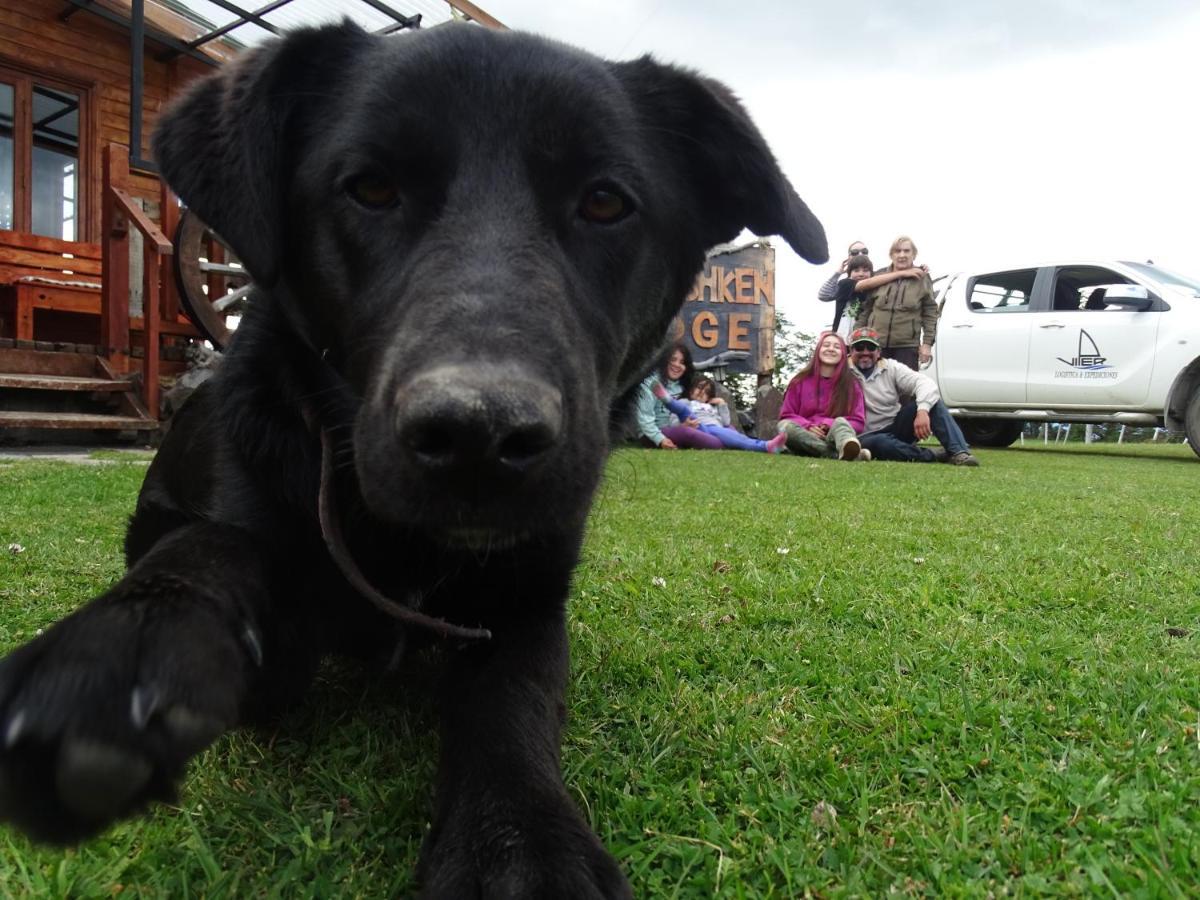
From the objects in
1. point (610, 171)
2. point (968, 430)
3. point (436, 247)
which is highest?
point (610, 171)

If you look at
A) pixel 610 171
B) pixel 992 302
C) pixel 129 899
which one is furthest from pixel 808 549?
pixel 992 302

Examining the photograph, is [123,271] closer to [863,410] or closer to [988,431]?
[863,410]

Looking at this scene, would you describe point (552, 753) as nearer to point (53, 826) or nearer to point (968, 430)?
point (53, 826)

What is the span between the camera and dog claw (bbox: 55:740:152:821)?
3.11ft

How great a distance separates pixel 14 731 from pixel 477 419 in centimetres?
60

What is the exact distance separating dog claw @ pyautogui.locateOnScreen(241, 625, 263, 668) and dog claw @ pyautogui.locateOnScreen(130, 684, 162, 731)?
0.78 feet

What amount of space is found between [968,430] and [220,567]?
1375cm

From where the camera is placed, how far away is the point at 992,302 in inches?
460

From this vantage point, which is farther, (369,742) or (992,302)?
(992,302)

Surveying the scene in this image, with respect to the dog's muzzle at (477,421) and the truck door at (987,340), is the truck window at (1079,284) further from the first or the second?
the dog's muzzle at (477,421)

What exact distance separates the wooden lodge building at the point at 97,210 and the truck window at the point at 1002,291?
7.08 m

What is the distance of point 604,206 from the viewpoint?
183cm

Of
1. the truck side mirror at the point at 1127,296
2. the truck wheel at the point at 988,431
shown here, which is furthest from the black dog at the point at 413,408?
the truck wheel at the point at 988,431

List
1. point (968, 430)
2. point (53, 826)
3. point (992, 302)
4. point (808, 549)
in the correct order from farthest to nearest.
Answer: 1. point (968, 430)
2. point (992, 302)
3. point (808, 549)
4. point (53, 826)
